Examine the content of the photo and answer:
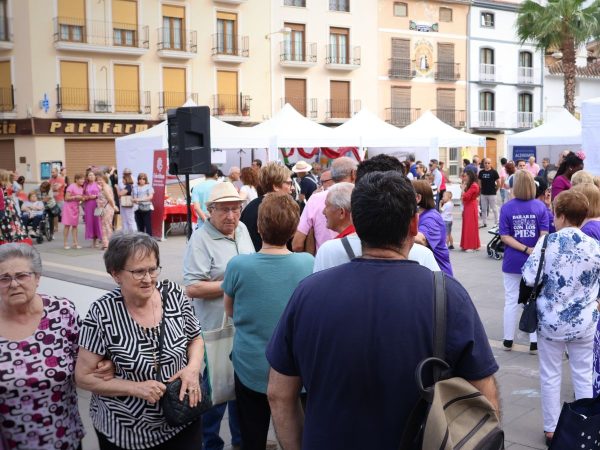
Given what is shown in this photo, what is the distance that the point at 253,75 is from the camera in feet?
109

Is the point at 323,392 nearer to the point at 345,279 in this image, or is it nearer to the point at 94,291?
the point at 345,279

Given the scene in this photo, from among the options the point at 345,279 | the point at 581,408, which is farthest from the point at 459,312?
the point at 581,408

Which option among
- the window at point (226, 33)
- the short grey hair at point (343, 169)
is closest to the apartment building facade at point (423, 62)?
the window at point (226, 33)

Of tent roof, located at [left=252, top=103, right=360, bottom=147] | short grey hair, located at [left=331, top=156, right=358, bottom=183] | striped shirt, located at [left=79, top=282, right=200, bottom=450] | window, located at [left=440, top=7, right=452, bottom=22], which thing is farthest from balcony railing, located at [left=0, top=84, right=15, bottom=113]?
striped shirt, located at [left=79, top=282, right=200, bottom=450]

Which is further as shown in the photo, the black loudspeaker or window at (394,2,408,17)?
window at (394,2,408,17)

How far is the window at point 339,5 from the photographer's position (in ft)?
117

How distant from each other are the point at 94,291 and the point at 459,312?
6.21 meters

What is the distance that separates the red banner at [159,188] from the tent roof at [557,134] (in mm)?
11265

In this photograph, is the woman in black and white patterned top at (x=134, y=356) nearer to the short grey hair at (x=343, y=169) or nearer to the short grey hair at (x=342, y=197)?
the short grey hair at (x=342, y=197)

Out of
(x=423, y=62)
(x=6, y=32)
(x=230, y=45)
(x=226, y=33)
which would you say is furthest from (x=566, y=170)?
(x=423, y=62)

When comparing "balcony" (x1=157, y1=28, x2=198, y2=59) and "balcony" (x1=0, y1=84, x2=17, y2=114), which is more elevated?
"balcony" (x1=157, y1=28, x2=198, y2=59)

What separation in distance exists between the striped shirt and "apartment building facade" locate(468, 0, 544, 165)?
38.7 metres

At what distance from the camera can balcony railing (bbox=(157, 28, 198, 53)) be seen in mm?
30750

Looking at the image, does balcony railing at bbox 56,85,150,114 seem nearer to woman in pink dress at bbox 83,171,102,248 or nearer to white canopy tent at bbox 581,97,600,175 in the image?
woman in pink dress at bbox 83,171,102,248
